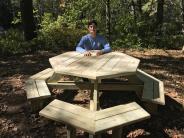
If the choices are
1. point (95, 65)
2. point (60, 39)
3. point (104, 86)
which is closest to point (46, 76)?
point (104, 86)

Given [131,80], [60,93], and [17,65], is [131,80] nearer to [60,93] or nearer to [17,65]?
[60,93]

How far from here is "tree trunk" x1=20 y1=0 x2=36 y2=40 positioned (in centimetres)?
1439

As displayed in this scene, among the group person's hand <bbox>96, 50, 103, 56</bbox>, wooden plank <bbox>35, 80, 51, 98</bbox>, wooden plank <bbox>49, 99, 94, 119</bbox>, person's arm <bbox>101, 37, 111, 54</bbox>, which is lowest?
wooden plank <bbox>35, 80, 51, 98</bbox>

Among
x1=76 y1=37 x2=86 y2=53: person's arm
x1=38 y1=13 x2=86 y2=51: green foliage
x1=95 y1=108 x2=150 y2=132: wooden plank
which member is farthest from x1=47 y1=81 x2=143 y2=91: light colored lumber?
x1=38 y1=13 x2=86 y2=51: green foliage

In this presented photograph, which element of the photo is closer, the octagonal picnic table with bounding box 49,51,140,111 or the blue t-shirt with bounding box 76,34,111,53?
the octagonal picnic table with bounding box 49,51,140,111

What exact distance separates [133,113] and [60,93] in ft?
9.85

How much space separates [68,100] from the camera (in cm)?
725

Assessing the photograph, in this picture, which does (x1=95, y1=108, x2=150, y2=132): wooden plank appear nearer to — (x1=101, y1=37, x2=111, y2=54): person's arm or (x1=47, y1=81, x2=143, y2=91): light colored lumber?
(x1=47, y1=81, x2=143, y2=91): light colored lumber

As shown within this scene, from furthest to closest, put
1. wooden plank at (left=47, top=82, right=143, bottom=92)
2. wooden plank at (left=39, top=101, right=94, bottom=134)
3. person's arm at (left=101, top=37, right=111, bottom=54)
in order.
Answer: person's arm at (left=101, top=37, right=111, bottom=54) → wooden plank at (left=47, top=82, right=143, bottom=92) → wooden plank at (left=39, top=101, right=94, bottom=134)

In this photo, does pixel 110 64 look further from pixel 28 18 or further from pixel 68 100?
pixel 28 18

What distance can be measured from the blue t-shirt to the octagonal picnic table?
1.04ft

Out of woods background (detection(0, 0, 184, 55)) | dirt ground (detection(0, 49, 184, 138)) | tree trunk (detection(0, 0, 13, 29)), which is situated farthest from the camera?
tree trunk (detection(0, 0, 13, 29))

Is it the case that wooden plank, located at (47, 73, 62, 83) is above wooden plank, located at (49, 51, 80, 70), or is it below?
below

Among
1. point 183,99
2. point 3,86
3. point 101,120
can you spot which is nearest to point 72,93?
point 3,86
